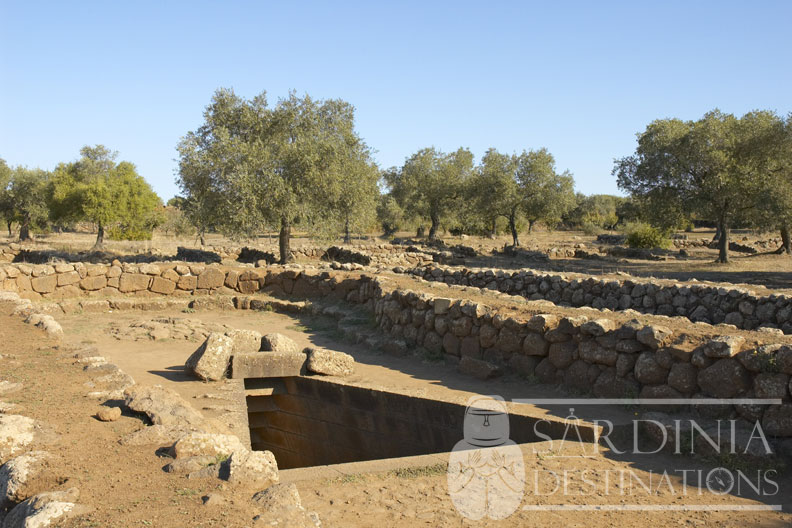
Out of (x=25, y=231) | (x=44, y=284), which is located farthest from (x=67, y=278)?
(x=25, y=231)

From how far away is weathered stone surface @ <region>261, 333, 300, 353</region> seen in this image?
9.12m

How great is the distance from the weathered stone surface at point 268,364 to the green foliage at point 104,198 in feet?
89.6

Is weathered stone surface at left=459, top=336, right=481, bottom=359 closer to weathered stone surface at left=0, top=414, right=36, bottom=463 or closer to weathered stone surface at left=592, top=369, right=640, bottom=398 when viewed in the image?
weathered stone surface at left=592, top=369, right=640, bottom=398

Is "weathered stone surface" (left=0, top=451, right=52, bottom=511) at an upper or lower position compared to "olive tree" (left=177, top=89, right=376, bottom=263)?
lower

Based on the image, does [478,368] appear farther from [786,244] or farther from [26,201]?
[26,201]

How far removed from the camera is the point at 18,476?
13.2ft

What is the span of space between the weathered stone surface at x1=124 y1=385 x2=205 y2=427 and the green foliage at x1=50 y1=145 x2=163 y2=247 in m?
29.2

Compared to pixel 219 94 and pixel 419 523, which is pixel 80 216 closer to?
pixel 219 94

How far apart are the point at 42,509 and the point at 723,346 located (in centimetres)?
596

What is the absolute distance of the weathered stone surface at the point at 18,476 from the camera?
3.95 meters

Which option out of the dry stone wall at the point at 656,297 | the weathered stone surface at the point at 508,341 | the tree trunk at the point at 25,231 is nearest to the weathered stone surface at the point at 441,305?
the weathered stone surface at the point at 508,341

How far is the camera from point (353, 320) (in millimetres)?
12633

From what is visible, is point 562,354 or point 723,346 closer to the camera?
point 723,346

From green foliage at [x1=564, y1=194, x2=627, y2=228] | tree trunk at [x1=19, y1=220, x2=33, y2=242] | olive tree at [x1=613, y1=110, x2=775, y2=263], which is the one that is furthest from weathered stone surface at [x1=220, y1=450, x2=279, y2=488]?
green foliage at [x1=564, y1=194, x2=627, y2=228]
